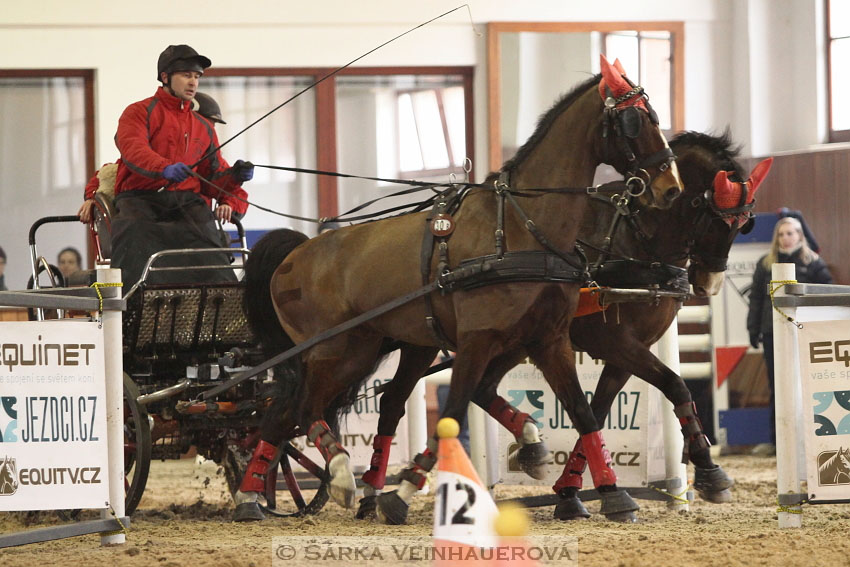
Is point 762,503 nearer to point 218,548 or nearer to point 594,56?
point 218,548

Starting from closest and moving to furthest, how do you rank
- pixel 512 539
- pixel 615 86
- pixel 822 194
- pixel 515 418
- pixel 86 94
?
1. pixel 512 539
2. pixel 615 86
3. pixel 515 418
4. pixel 822 194
5. pixel 86 94

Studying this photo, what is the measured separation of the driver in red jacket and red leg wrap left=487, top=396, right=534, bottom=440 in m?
1.46

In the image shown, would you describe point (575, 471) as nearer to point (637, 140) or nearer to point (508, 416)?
point (508, 416)

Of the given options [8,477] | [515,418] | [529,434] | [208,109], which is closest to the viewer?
[8,477]

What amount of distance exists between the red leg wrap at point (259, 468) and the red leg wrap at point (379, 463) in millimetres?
519

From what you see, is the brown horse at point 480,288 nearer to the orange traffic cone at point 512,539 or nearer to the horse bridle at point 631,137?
the horse bridle at point 631,137

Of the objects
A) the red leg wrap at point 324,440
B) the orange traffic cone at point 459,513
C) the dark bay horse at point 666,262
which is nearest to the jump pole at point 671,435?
the dark bay horse at point 666,262

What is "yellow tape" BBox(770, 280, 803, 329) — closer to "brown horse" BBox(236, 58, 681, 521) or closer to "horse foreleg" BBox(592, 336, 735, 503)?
"horse foreleg" BBox(592, 336, 735, 503)

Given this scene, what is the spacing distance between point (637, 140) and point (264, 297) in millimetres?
1923

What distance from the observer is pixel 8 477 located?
15.2 ft

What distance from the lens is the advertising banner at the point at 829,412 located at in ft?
16.8

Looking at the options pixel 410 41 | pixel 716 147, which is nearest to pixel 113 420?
pixel 716 147

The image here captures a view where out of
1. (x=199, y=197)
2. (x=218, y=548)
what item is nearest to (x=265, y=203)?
(x=199, y=197)

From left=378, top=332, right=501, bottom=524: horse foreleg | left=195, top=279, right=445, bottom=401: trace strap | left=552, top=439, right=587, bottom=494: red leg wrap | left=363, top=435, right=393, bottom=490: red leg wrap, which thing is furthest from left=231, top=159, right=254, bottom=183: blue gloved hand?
left=552, top=439, right=587, bottom=494: red leg wrap
